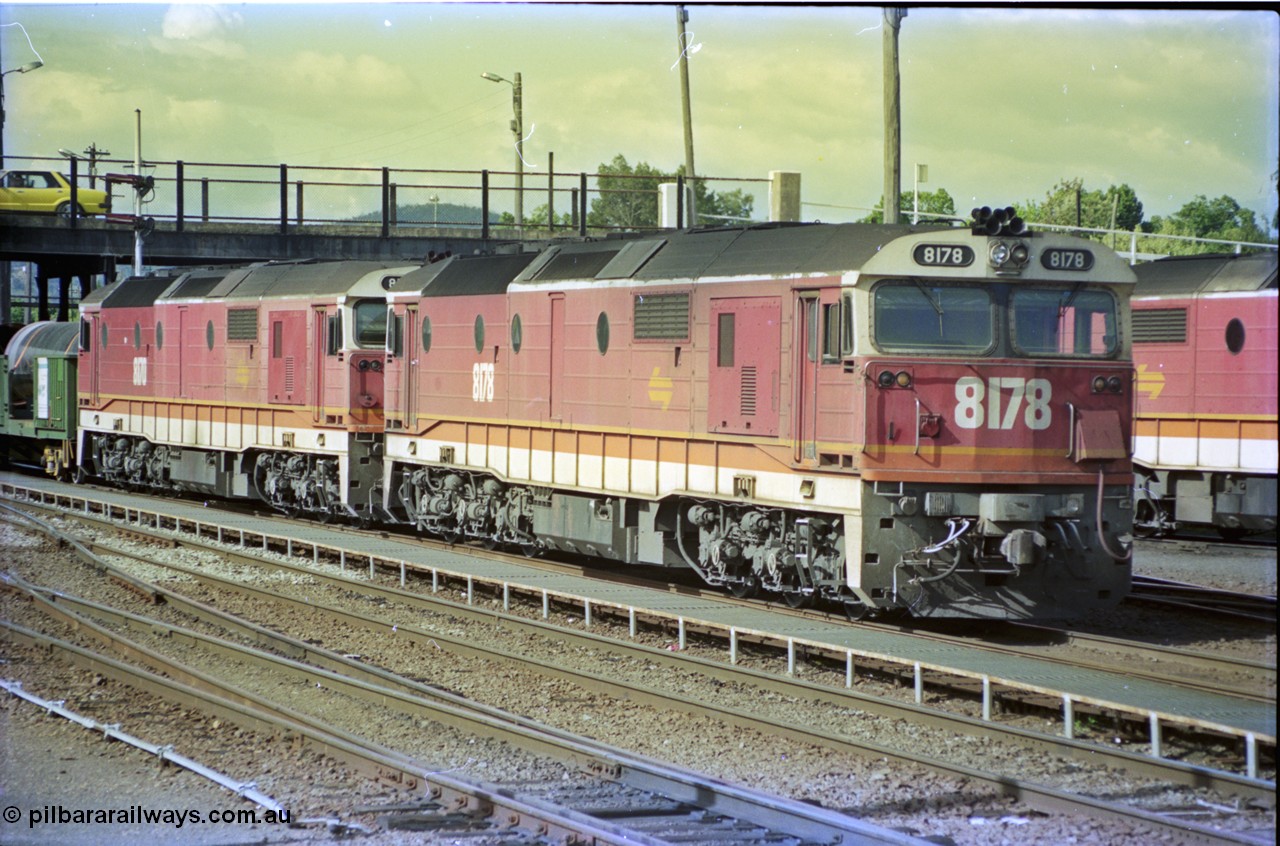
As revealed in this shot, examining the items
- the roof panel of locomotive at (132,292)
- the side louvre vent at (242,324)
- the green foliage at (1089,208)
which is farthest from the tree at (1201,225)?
the roof panel of locomotive at (132,292)

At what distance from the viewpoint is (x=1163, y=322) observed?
2095 cm

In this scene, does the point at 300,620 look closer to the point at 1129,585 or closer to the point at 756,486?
the point at 756,486

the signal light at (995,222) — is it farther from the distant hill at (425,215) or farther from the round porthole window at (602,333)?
the distant hill at (425,215)

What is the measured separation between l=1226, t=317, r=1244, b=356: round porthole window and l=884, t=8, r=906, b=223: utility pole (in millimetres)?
5479

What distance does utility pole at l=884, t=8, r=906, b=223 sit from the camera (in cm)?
2288

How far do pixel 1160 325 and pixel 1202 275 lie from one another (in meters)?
0.96

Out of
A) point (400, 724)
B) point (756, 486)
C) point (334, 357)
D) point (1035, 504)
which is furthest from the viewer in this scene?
point (334, 357)

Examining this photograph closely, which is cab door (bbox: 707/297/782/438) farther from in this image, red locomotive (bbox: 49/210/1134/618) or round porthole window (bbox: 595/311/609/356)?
round porthole window (bbox: 595/311/609/356)

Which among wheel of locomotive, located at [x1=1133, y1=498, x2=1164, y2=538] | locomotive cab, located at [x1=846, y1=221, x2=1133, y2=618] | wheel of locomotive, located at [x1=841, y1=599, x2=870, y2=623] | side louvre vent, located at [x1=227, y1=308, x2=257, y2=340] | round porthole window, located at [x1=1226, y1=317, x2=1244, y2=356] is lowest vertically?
wheel of locomotive, located at [x1=841, y1=599, x2=870, y2=623]

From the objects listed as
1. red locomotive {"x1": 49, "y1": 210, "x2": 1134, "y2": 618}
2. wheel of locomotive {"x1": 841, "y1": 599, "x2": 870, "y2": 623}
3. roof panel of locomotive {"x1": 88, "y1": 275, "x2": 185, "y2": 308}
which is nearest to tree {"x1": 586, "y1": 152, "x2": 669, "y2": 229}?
roof panel of locomotive {"x1": 88, "y1": 275, "x2": 185, "y2": 308}

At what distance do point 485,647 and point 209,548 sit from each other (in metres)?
9.10

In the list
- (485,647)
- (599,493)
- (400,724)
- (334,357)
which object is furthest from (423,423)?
(400,724)

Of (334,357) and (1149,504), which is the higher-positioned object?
(334,357)

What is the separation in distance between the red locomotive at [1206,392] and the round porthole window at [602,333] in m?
8.60
